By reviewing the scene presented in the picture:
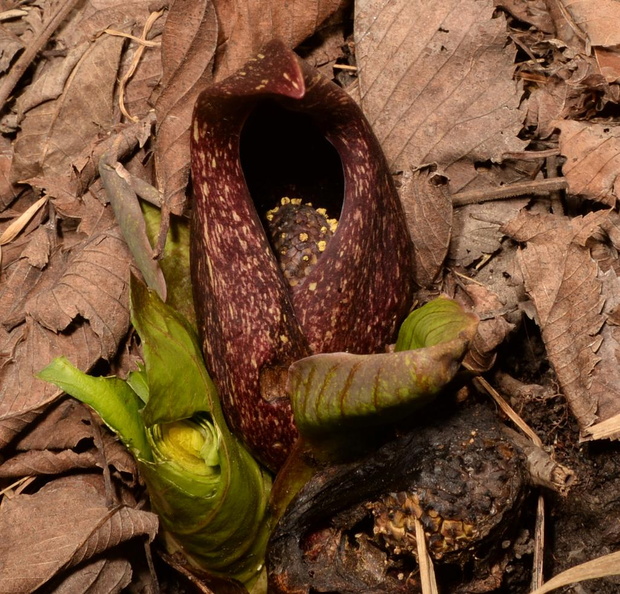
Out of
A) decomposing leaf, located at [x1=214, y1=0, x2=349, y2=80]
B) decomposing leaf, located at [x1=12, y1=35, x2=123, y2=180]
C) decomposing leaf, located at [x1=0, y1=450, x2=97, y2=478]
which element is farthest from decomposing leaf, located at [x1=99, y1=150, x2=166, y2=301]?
decomposing leaf, located at [x1=0, y1=450, x2=97, y2=478]

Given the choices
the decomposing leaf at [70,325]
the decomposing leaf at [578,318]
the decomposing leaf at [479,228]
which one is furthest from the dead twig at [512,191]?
the decomposing leaf at [70,325]

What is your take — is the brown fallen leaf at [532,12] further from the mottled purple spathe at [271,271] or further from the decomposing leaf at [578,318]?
the mottled purple spathe at [271,271]

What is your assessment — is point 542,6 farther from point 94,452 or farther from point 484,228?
point 94,452

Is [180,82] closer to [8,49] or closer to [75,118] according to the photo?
[75,118]

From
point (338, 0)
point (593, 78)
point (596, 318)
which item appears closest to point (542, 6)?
point (593, 78)

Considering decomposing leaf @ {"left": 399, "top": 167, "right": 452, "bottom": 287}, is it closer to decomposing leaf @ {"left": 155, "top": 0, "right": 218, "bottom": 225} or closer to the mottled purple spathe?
the mottled purple spathe
